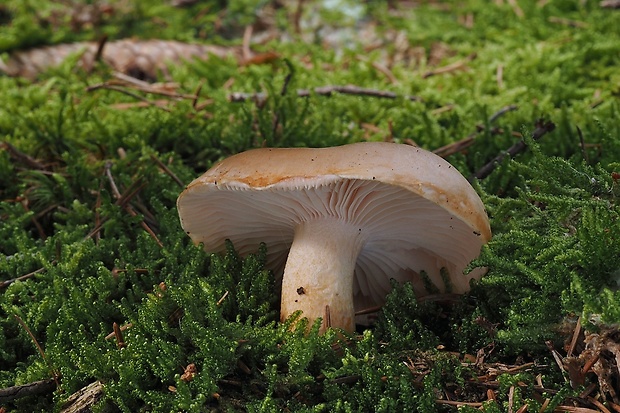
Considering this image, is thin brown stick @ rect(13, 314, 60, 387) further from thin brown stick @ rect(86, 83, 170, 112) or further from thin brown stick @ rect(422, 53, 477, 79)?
thin brown stick @ rect(422, 53, 477, 79)

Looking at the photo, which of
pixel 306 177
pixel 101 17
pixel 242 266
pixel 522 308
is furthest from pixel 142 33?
pixel 522 308

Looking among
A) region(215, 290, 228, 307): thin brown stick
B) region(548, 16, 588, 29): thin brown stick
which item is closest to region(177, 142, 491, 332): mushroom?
region(215, 290, 228, 307): thin brown stick

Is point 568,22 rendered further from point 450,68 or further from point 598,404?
point 598,404

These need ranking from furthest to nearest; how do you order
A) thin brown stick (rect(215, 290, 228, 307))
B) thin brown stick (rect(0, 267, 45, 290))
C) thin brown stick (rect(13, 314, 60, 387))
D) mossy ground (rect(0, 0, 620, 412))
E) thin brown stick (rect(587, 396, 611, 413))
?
thin brown stick (rect(0, 267, 45, 290)) < thin brown stick (rect(215, 290, 228, 307)) < thin brown stick (rect(13, 314, 60, 387)) < mossy ground (rect(0, 0, 620, 412)) < thin brown stick (rect(587, 396, 611, 413))

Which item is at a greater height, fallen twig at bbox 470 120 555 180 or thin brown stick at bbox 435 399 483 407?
fallen twig at bbox 470 120 555 180

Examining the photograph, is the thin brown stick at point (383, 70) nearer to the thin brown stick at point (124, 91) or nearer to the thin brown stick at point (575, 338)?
the thin brown stick at point (124, 91)

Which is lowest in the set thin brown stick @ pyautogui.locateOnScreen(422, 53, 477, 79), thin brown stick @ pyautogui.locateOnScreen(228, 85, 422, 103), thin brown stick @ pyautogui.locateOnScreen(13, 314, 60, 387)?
thin brown stick @ pyautogui.locateOnScreen(13, 314, 60, 387)

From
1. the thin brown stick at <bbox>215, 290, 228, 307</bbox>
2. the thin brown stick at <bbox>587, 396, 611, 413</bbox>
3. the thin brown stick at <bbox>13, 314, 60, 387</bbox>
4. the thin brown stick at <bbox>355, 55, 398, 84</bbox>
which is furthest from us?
the thin brown stick at <bbox>355, 55, 398, 84</bbox>

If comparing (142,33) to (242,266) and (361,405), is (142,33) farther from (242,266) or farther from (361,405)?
(361,405)
